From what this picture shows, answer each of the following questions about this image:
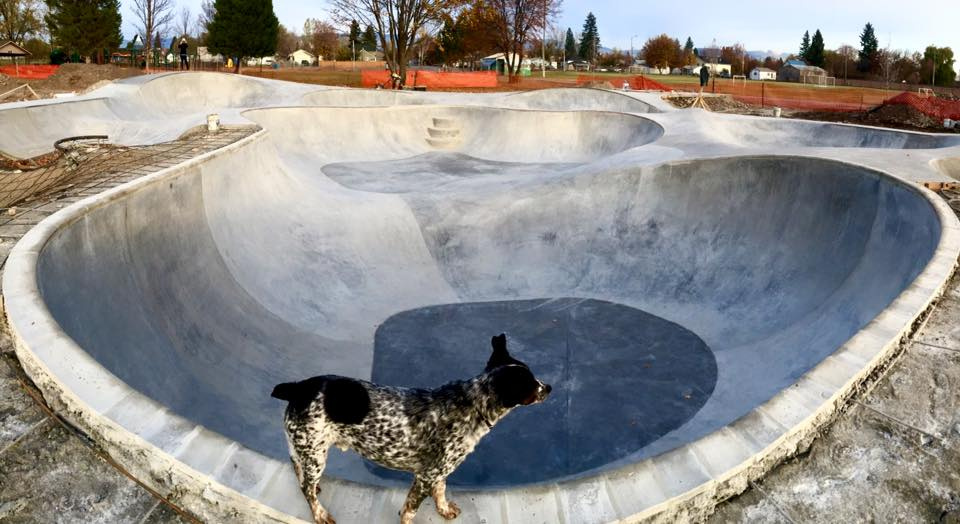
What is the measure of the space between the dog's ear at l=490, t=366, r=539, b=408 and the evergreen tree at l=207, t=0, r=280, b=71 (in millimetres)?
63695

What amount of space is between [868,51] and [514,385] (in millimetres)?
130443

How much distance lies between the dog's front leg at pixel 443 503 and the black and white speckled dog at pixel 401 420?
0.60ft

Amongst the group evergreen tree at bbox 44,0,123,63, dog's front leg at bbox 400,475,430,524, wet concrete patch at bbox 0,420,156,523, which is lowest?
wet concrete patch at bbox 0,420,156,523

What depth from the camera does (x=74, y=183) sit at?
11422 millimetres

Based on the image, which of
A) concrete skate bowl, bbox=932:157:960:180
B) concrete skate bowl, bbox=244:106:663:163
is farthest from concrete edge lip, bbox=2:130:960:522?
concrete skate bowl, bbox=244:106:663:163

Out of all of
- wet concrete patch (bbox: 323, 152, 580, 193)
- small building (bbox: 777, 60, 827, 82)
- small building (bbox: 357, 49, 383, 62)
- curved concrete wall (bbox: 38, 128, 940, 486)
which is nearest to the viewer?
curved concrete wall (bbox: 38, 128, 940, 486)

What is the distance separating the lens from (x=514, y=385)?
3.50 m

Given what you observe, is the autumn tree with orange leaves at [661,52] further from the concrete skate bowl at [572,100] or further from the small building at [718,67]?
the concrete skate bowl at [572,100]

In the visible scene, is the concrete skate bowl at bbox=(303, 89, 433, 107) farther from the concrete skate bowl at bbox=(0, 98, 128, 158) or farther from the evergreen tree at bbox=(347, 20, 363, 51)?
the evergreen tree at bbox=(347, 20, 363, 51)

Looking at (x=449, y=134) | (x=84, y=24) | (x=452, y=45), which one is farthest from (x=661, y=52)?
(x=449, y=134)

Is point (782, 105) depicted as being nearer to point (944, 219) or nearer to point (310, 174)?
point (310, 174)

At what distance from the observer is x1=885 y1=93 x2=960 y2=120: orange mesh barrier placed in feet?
90.7

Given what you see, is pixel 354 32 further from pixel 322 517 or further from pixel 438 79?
pixel 322 517

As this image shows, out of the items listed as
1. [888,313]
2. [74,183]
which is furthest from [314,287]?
[888,313]
